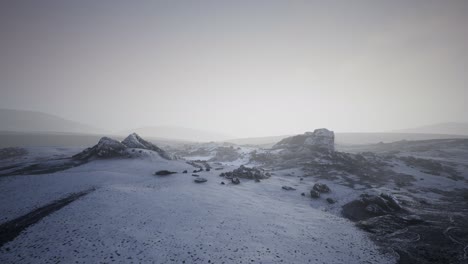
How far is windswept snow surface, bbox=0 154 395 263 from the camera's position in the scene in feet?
43.5

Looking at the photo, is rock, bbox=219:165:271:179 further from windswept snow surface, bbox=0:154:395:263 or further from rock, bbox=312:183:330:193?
rock, bbox=312:183:330:193

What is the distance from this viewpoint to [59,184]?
80.1ft

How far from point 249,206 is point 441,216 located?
23949 millimetres

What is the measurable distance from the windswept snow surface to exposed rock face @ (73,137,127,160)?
1117 centimetres

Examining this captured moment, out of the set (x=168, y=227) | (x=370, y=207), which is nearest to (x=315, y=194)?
(x=370, y=207)

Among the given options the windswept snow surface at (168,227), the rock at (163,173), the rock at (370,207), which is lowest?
the rock at (370,207)

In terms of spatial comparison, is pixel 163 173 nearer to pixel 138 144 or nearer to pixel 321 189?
pixel 138 144

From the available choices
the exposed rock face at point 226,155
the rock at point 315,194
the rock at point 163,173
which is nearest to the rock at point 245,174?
the rock at point 163,173

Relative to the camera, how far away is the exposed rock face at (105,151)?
3850 cm

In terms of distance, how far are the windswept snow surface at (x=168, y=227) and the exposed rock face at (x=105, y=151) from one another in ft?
36.6

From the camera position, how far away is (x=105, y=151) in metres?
39.0

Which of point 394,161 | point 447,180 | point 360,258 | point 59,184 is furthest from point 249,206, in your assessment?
point 394,161

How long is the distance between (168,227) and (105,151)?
31.8 metres

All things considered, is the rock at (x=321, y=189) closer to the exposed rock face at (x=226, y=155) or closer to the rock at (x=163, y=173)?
the rock at (x=163, y=173)
